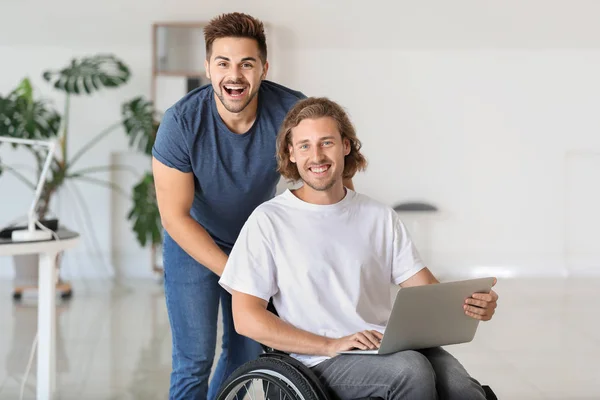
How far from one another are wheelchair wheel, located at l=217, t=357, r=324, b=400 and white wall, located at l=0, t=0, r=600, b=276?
14.6 feet

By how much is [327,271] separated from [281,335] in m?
0.17

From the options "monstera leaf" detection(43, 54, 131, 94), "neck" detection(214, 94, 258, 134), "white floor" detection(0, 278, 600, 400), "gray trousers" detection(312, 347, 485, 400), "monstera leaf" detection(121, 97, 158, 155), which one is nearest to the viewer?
"gray trousers" detection(312, 347, 485, 400)

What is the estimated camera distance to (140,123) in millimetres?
5633

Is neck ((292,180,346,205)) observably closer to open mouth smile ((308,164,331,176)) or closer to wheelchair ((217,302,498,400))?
open mouth smile ((308,164,331,176))

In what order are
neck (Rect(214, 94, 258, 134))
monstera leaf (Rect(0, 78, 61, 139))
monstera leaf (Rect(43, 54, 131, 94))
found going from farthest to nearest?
1. monstera leaf (Rect(43, 54, 131, 94))
2. monstera leaf (Rect(0, 78, 61, 139))
3. neck (Rect(214, 94, 258, 134))

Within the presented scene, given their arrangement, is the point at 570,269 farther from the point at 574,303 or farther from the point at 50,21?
the point at 50,21

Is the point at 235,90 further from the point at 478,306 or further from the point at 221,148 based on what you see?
the point at 478,306

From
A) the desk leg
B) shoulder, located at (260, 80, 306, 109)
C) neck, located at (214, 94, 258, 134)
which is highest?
shoulder, located at (260, 80, 306, 109)

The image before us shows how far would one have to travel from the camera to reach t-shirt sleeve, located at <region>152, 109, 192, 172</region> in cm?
218

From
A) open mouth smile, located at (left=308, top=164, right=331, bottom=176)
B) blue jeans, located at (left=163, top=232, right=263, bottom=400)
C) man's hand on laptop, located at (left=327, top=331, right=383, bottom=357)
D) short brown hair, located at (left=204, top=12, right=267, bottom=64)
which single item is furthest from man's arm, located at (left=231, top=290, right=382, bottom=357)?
short brown hair, located at (left=204, top=12, right=267, bottom=64)

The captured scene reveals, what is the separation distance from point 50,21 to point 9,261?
168 cm

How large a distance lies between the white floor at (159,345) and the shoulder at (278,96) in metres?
1.44

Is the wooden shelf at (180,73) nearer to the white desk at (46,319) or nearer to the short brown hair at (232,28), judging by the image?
the white desk at (46,319)

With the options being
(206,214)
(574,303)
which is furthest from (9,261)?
(206,214)
